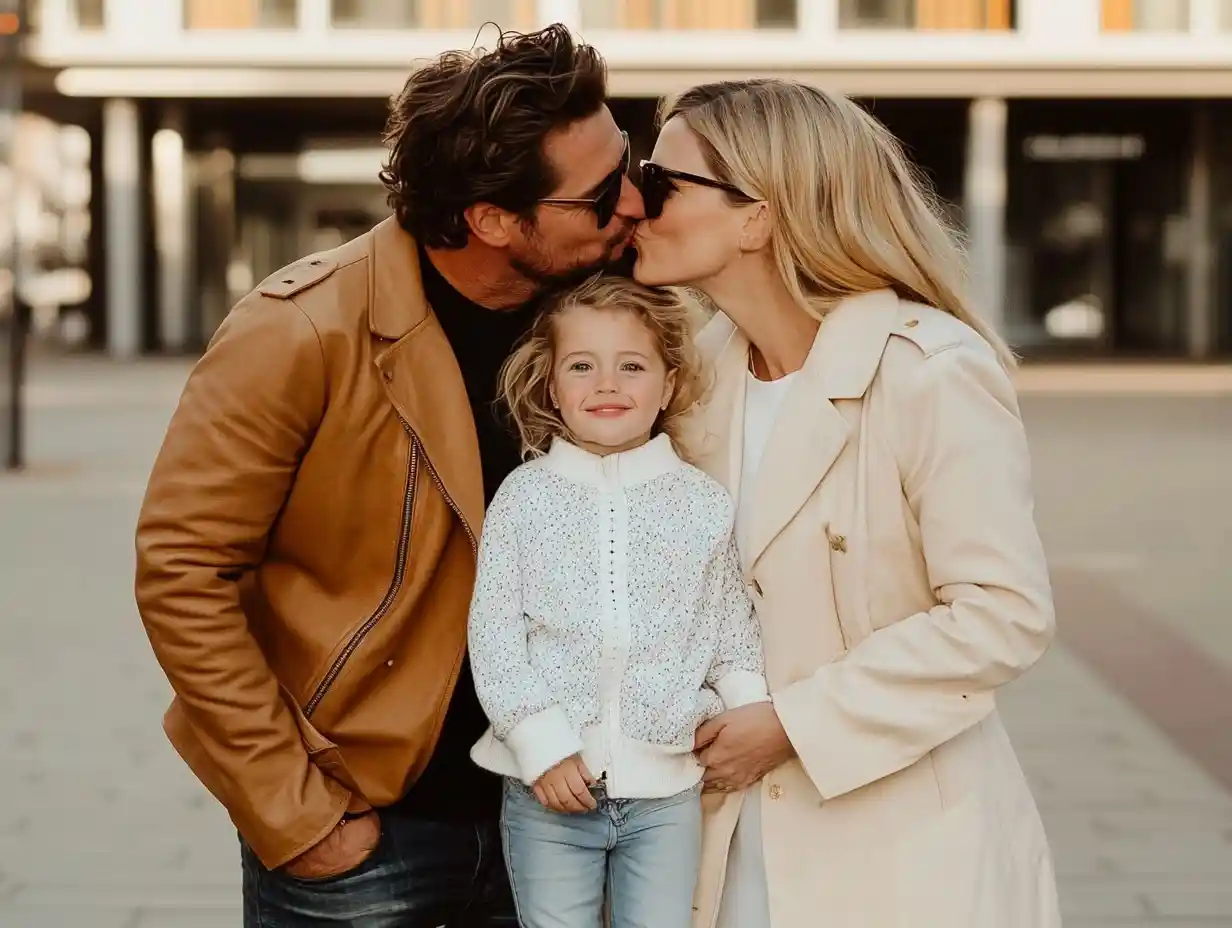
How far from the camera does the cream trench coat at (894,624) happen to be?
2592mm

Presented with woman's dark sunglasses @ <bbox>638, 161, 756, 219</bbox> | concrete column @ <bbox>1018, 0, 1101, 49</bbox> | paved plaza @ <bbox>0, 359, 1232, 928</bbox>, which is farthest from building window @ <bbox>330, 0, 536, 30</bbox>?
woman's dark sunglasses @ <bbox>638, 161, 756, 219</bbox>

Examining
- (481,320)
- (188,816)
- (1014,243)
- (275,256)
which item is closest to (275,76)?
(275,256)

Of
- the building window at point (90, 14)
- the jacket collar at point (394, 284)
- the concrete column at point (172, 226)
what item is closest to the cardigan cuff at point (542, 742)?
the jacket collar at point (394, 284)

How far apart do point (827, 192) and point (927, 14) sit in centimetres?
3017

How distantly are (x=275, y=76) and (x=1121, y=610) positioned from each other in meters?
24.7

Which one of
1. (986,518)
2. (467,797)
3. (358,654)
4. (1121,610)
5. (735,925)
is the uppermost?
(986,518)

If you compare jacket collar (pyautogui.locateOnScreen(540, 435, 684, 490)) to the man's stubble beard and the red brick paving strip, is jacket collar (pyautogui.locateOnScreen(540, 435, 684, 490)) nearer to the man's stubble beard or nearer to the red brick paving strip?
the man's stubble beard

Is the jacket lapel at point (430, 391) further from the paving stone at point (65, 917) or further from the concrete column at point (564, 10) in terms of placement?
the concrete column at point (564, 10)

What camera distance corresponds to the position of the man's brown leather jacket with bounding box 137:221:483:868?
2562 millimetres

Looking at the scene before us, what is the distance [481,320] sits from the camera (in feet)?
9.36

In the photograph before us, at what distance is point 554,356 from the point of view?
270cm

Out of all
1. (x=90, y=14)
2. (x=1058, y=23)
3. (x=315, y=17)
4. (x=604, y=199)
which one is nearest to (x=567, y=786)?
(x=604, y=199)

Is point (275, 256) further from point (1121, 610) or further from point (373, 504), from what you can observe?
point (373, 504)

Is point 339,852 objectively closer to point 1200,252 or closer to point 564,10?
point 564,10
